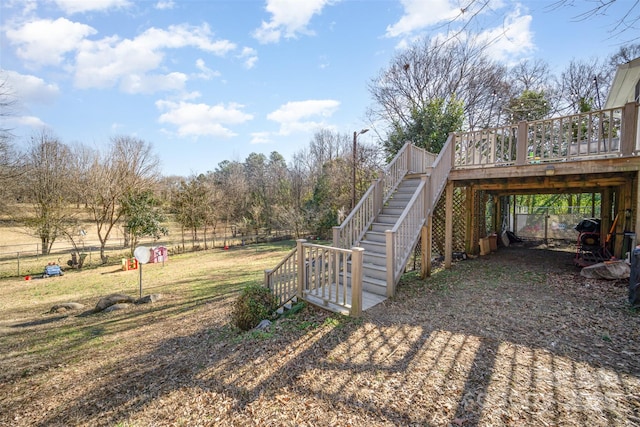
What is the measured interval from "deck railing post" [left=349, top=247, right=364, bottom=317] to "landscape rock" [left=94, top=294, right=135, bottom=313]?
7179 millimetres

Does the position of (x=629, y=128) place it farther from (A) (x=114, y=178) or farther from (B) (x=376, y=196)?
(A) (x=114, y=178)

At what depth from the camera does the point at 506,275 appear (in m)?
6.56

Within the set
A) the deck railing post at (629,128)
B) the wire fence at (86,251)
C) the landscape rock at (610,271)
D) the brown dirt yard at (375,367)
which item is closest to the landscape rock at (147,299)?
the brown dirt yard at (375,367)

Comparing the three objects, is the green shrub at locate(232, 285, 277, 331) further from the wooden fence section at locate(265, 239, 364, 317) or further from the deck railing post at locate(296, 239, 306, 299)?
the deck railing post at locate(296, 239, 306, 299)

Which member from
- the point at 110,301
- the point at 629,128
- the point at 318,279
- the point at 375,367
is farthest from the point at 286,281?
the point at 629,128

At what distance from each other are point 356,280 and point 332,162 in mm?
18042

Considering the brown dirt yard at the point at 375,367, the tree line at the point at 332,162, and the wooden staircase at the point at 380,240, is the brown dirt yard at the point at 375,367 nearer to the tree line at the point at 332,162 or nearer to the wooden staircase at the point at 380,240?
the wooden staircase at the point at 380,240

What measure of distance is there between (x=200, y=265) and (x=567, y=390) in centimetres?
1365

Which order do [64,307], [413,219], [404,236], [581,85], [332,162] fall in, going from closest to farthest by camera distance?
[404,236]
[413,219]
[64,307]
[581,85]
[332,162]

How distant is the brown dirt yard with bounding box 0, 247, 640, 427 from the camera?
2430mm

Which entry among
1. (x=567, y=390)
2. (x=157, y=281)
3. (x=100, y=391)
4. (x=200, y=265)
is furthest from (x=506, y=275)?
(x=200, y=265)

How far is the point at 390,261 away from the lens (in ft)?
16.5

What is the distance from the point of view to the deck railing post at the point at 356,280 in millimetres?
4281

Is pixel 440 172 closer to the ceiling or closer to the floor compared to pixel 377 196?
closer to the ceiling
